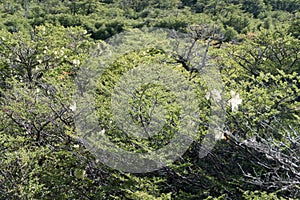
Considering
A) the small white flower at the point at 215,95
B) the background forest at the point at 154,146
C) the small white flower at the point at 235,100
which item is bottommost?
the background forest at the point at 154,146

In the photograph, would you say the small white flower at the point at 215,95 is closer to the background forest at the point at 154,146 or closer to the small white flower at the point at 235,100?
the background forest at the point at 154,146

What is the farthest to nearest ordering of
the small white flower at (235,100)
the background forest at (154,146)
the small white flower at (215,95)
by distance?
the small white flower at (215,95) < the small white flower at (235,100) < the background forest at (154,146)

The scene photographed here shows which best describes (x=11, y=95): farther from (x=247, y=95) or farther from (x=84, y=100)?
(x=247, y=95)

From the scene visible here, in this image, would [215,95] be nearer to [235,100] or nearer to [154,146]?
[235,100]

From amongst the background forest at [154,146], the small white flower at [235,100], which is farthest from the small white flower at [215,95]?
the small white flower at [235,100]

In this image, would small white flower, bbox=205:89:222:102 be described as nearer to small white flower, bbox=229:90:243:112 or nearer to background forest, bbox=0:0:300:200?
background forest, bbox=0:0:300:200

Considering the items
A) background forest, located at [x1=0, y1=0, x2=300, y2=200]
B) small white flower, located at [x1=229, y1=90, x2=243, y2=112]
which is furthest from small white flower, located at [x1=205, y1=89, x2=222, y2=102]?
small white flower, located at [x1=229, y1=90, x2=243, y2=112]

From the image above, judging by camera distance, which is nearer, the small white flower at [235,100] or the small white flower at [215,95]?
the small white flower at [235,100]

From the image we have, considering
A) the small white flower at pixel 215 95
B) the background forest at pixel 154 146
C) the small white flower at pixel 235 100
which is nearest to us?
the background forest at pixel 154 146

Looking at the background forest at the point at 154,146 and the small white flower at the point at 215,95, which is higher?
the small white flower at the point at 215,95

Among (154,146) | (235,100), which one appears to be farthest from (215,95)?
(154,146)

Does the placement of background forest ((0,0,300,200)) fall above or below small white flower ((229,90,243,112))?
below
